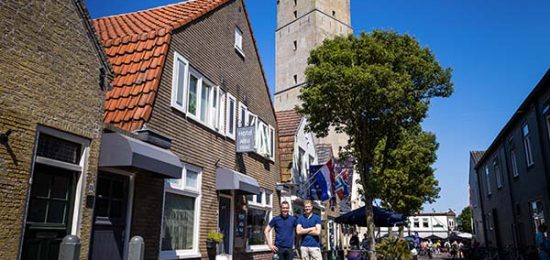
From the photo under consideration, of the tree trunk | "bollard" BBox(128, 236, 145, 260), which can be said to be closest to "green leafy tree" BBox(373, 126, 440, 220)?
the tree trunk

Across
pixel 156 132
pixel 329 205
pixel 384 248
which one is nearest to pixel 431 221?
pixel 329 205

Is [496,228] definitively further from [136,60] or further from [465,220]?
[465,220]

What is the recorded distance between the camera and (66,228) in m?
6.92

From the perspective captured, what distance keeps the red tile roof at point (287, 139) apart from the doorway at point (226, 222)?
5.48m

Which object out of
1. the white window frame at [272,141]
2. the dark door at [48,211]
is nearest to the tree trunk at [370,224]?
the white window frame at [272,141]

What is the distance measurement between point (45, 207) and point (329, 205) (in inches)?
826

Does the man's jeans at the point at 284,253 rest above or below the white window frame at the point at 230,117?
below

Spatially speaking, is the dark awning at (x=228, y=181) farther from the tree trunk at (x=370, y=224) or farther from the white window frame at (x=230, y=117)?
the tree trunk at (x=370, y=224)

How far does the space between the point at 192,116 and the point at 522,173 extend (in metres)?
15.3

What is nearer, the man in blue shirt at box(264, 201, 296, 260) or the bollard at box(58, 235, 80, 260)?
the bollard at box(58, 235, 80, 260)

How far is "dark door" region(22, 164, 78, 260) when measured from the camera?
6.32 m

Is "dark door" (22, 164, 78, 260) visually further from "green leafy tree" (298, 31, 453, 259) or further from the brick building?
"green leafy tree" (298, 31, 453, 259)

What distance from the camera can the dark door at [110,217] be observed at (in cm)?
780

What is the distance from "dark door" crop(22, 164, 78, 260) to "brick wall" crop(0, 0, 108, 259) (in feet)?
0.96
